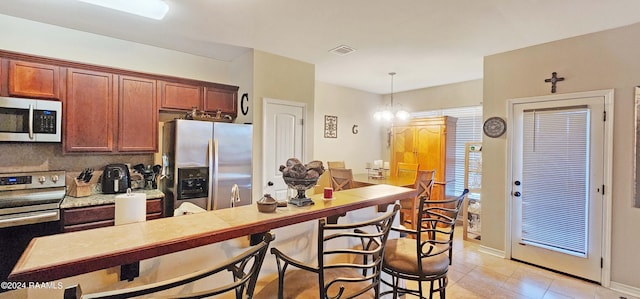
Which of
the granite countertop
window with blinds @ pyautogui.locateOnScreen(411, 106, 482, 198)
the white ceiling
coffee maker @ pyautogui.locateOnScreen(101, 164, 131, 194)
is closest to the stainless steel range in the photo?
the granite countertop

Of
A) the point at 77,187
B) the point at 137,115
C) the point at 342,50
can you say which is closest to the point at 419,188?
the point at 342,50

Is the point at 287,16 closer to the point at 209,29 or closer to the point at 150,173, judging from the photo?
the point at 209,29

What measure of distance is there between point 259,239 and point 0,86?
291 cm

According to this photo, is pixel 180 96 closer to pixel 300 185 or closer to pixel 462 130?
pixel 300 185

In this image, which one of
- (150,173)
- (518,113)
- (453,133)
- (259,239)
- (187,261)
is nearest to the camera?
(187,261)

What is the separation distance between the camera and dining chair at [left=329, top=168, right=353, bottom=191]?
432 centimetres

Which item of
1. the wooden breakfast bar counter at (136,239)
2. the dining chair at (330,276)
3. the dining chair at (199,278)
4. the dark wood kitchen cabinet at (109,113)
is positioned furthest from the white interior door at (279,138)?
the dining chair at (199,278)

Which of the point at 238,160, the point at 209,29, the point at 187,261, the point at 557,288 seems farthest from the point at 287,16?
the point at 557,288

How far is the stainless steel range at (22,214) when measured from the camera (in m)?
2.29

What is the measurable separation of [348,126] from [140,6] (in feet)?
13.8

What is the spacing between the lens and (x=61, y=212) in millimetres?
2430

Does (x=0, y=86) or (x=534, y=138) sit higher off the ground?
(x=0, y=86)

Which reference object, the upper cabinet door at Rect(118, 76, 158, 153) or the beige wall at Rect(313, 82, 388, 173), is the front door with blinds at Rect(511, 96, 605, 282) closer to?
the beige wall at Rect(313, 82, 388, 173)

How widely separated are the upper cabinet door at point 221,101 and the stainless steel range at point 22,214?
1777 mm
